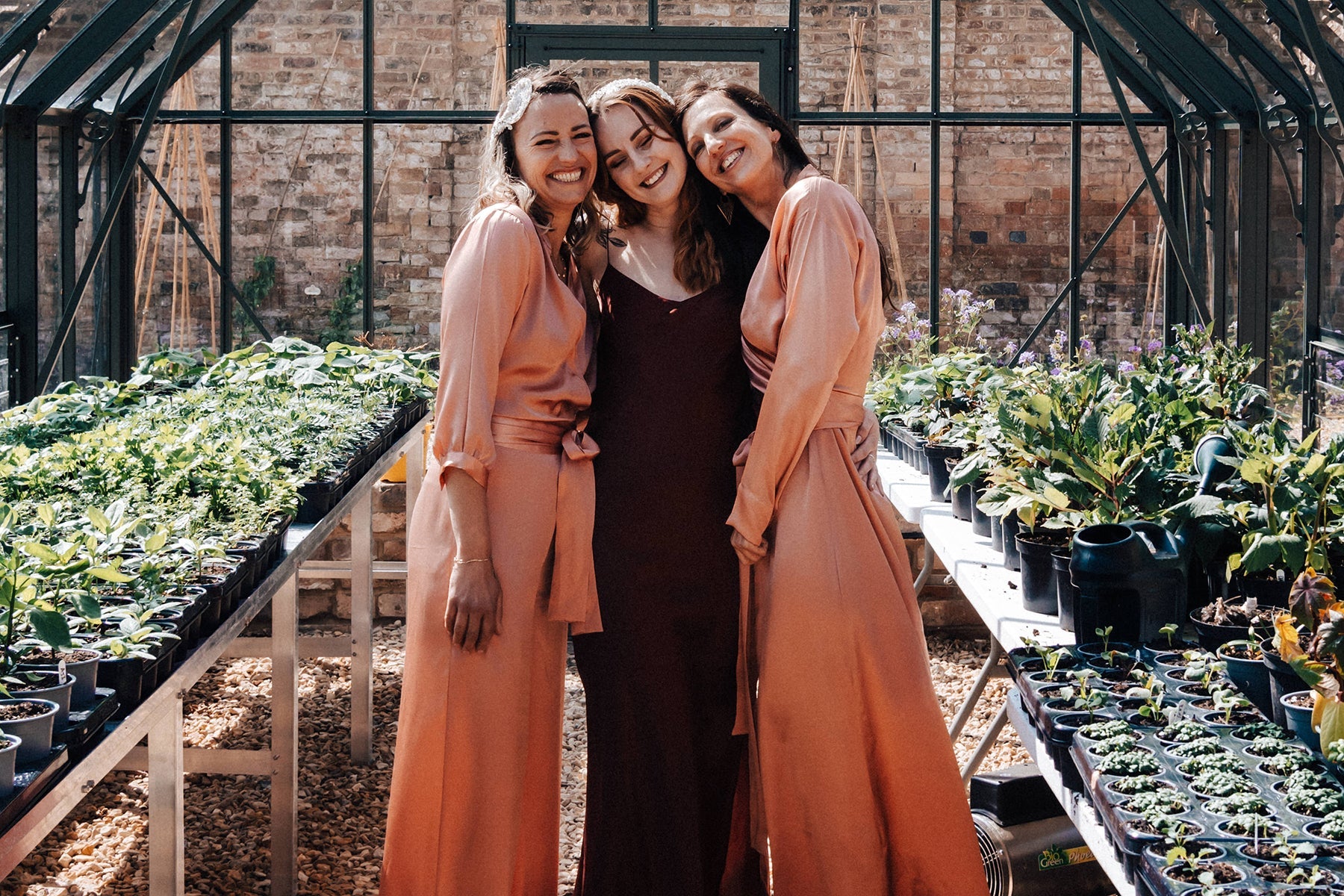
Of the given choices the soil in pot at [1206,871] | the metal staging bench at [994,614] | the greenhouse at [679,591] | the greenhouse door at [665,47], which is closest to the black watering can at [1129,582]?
the greenhouse at [679,591]

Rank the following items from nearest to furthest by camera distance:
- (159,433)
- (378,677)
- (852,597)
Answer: (852,597), (159,433), (378,677)

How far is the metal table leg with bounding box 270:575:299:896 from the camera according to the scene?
10.1 feet

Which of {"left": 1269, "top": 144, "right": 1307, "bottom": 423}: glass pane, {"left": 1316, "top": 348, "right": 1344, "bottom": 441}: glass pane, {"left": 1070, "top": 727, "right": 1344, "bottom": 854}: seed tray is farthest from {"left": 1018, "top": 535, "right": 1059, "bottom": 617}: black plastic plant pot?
{"left": 1269, "top": 144, "right": 1307, "bottom": 423}: glass pane

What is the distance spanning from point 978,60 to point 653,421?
6.07 metres

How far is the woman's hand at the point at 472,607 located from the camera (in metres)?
2.26

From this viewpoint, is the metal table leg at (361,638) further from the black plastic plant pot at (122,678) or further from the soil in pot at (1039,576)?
the soil in pot at (1039,576)

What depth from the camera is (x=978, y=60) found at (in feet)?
25.4

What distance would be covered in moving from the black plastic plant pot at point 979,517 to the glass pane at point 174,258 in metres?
5.13

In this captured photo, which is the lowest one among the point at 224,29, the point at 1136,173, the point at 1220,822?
the point at 1220,822

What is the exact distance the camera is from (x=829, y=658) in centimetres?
229

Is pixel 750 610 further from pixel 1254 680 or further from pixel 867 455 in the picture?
pixel 1254 680

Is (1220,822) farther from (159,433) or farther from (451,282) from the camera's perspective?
(159,433)

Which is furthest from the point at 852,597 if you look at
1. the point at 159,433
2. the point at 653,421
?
the point at 159,433

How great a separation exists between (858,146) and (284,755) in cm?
505
